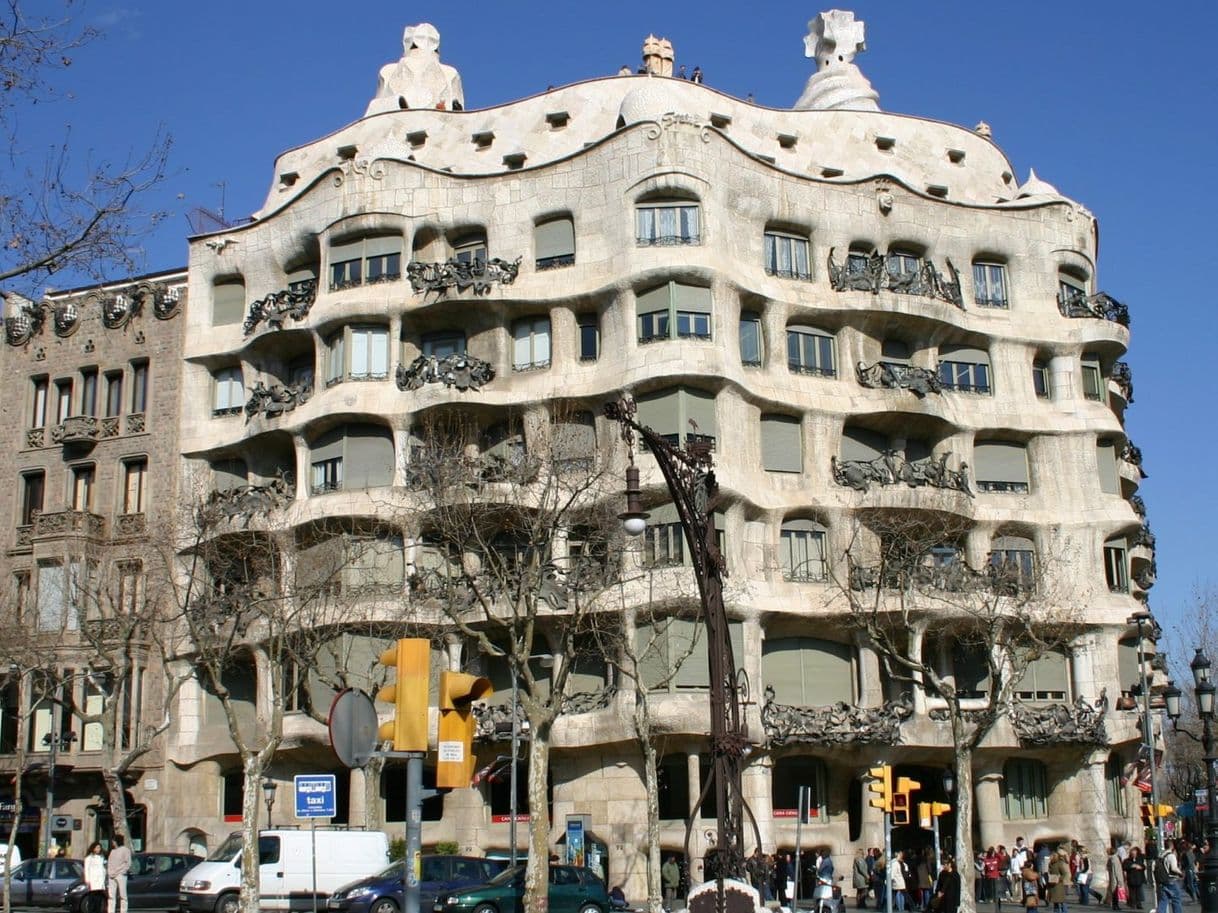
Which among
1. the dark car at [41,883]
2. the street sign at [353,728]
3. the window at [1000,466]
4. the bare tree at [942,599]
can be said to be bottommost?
the dark car at [41,883]

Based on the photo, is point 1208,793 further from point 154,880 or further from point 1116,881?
point 154,880

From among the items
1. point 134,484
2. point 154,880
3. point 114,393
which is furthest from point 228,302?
point 154,880

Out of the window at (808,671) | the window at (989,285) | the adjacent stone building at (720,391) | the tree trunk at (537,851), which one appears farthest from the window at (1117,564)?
the tree trunk at (537,851)

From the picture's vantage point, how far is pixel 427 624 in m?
40.8

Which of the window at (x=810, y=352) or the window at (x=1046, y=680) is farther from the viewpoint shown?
the window at (x=810, y=352)

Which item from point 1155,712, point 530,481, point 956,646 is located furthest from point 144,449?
point 1155,712

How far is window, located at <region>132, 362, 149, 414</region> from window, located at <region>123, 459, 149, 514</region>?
1782mm

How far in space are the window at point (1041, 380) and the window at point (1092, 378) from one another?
107 centimetres

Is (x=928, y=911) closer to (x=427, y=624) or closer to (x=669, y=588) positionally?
(x=669, y=588)

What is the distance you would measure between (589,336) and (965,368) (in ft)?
38.5

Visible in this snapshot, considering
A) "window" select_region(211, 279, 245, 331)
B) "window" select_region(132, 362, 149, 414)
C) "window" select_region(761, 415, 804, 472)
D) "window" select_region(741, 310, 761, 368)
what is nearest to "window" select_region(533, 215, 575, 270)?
"window" select_region(741, 310, 761, 368)

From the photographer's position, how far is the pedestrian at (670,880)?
Result: 3850cm

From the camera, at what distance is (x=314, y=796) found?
1700 centimetres

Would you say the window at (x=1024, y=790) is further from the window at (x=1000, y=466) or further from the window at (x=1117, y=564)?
the window at (x=1000, y=466)
